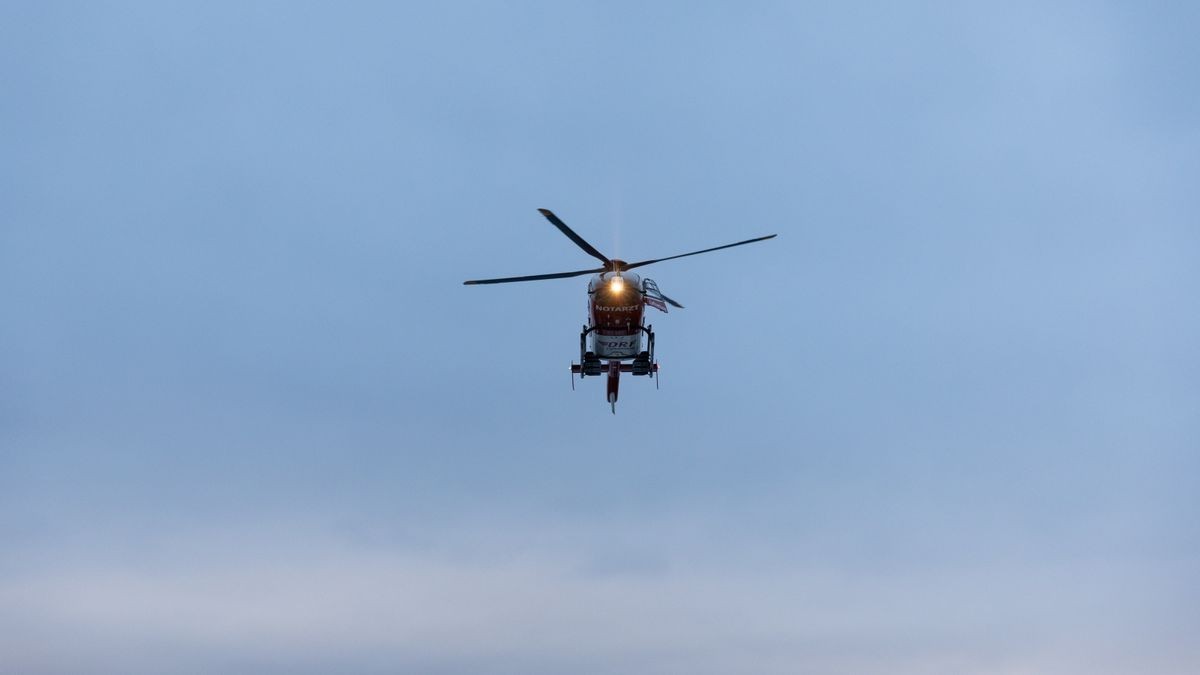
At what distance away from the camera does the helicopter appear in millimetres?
76625

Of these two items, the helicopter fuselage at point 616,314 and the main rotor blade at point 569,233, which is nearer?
the main rotor blade at point 569,233

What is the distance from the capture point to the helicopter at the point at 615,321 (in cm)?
7662

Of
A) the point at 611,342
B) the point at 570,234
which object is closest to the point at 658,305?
the point at 611,342

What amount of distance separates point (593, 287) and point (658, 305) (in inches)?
199

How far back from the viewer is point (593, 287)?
7788 centimetres

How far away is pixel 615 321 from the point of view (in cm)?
7769

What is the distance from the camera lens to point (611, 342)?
78562 mm

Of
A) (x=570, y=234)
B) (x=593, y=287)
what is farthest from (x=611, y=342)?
(x=570, y=234)

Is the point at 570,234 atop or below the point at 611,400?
atop

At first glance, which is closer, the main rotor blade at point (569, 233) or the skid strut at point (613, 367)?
the main rotor blade at point (569, 233)

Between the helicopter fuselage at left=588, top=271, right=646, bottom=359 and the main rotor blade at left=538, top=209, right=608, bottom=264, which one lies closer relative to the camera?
the main rotor blade at left=538, top=209, right=608, bottom=264

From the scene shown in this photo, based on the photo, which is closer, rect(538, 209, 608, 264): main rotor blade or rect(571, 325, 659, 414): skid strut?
rect(538, 209, 608, 264): main rotor blade

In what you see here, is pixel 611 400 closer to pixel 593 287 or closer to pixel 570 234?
pixel 593 287

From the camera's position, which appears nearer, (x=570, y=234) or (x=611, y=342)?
(x=570, y=234)
